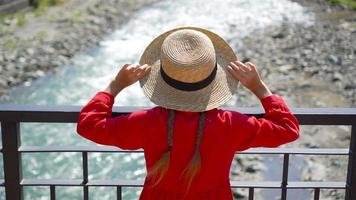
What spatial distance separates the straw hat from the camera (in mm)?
1622

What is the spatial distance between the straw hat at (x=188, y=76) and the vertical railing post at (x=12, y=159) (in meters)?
0.58

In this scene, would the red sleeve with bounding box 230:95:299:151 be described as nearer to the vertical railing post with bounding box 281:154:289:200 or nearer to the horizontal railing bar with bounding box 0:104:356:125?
the horizontal railing bar with bounding box 0:104:356:125

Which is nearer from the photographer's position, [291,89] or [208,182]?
[208,182]

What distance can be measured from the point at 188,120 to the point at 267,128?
238 millimetres

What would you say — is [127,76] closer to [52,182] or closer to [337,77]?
[52,182]

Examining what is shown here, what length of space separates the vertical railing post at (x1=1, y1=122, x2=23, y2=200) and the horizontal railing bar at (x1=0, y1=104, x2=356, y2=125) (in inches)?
2.2

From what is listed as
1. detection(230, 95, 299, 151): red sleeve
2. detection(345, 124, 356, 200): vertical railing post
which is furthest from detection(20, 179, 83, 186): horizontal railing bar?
detection(345, 124, 356, 200): vertical railing post

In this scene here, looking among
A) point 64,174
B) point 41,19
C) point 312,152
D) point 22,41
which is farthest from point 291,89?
point 312,152

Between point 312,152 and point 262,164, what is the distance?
611 centimetres

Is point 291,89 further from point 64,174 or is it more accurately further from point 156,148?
point 156,148

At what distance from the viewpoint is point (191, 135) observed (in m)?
1.68

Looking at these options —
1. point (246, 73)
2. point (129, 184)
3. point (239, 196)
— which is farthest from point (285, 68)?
point (246, 73)

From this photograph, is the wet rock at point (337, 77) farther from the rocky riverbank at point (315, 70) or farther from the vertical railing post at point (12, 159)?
the vertical railing post at point (12, 159)

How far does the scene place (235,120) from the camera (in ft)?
5.59
